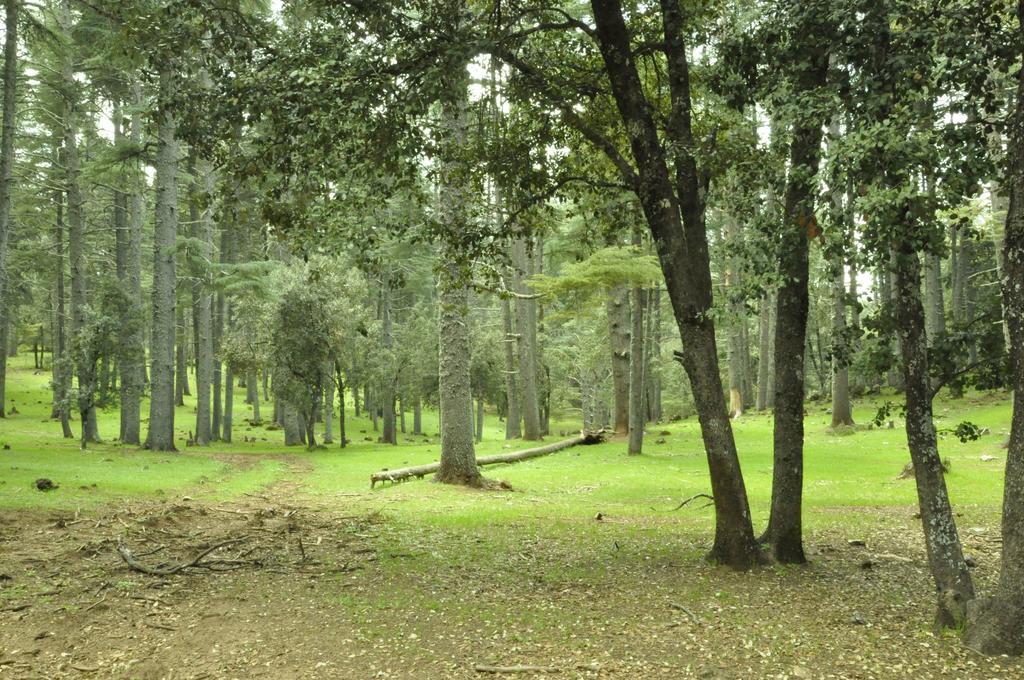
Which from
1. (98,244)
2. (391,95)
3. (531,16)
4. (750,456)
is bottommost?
(750,456)

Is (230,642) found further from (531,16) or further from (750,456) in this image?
(750,456)

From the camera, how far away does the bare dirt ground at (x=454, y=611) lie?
5.96m

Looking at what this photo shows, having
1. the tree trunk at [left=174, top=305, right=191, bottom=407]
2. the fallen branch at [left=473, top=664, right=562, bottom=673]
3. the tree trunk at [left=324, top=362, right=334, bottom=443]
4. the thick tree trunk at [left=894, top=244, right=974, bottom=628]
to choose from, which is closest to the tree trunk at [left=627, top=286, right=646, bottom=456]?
the thick tree trunk at [left=894, top=244, right=974, bottom=628]

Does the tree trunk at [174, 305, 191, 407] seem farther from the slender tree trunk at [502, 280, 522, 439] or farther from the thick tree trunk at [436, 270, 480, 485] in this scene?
the thick tree trunk at [436, 270, 480, 485]

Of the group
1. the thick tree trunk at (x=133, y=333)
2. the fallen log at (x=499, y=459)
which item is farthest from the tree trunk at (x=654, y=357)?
the thick tree trunk at (x=133, y=333)

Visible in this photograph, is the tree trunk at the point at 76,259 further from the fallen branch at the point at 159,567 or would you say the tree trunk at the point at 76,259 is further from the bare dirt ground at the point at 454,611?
the fallen branch at the point at 159,567

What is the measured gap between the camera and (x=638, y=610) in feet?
23.3

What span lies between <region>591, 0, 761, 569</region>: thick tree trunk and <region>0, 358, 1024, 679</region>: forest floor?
0.78 metres

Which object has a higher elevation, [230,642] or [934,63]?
[934,63]

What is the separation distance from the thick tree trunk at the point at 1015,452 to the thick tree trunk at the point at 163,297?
23.6m

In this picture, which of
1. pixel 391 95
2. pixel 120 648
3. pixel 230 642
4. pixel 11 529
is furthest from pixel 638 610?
pixel 11 529

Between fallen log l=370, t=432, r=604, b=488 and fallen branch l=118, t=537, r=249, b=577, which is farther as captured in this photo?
fallen log l=370, t=432, r=604, b=488

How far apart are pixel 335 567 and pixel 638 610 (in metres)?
3.99

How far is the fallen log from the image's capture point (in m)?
18.4
